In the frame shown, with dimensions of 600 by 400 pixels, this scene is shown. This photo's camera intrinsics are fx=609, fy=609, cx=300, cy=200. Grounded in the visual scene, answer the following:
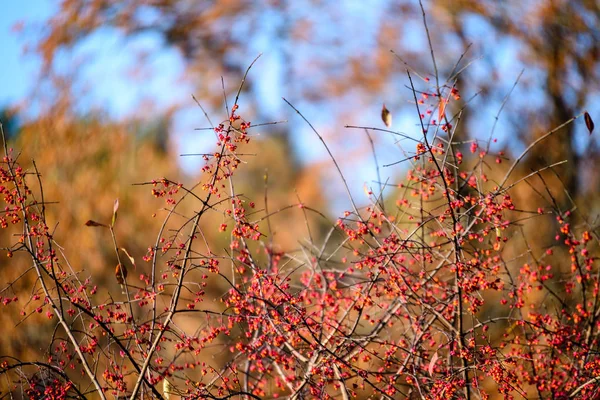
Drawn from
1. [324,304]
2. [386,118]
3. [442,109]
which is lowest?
[324,304]

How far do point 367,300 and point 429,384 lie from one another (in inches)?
17.9

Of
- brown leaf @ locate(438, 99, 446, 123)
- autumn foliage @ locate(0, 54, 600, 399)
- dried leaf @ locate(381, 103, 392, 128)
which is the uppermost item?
dried leaf @ locate(381, 103, 392, 128)

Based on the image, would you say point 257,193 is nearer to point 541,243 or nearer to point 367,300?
point 541,243


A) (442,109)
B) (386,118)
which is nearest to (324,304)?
(386,118)

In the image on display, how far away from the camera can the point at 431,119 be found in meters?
2.11

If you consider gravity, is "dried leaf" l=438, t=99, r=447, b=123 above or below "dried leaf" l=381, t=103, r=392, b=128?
below

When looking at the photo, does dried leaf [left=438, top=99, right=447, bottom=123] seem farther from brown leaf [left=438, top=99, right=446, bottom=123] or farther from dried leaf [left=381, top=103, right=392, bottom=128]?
dried leaf [left=381, top=103, right=392, bottom=128]

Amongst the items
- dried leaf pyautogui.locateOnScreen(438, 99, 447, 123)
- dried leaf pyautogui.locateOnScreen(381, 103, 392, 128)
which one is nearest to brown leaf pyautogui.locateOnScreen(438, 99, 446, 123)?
dried leaf pyautogui.locateOnScreen(438, 99, 447, 123)

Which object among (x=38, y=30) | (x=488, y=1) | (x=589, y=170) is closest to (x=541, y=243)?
(x=589, y=170)

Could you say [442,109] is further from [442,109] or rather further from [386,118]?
[386,118]

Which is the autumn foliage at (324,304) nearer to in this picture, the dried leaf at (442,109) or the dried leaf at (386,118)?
the dried leaf at (442,109)

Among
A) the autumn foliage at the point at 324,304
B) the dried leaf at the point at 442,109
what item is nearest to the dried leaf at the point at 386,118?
the autumn foliage at the point at 324,304

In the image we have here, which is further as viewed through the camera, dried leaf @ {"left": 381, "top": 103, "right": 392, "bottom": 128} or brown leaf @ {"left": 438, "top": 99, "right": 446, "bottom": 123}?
dried leaf @ {"left": 381, "top": 103, "right": 392, "bottom": 128}

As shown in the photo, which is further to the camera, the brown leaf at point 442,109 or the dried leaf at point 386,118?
the dried leaf at point 386,118
